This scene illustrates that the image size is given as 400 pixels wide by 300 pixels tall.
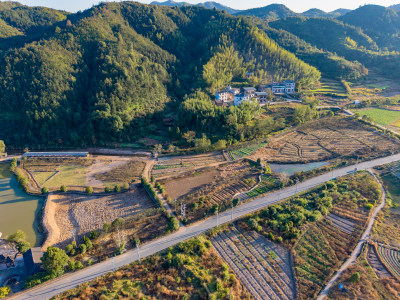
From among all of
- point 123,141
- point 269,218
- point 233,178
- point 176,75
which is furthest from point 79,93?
point 269,218

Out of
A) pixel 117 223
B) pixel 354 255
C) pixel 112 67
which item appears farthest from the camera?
pixel 112 67

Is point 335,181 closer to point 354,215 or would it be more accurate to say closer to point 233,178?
point 354,215

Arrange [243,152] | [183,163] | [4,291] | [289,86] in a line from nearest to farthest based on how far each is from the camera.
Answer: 1. [4,291]
2. [183,163]
3. [243,152]
4. [289,86]

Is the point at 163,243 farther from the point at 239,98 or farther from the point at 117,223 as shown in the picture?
the point at 239,98

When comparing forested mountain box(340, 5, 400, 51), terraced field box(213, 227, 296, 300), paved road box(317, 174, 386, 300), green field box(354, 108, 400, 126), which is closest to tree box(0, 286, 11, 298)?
terraced field box(213, 227, 296, 300)

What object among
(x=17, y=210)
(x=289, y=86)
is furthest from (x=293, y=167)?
(x=289, y=86)

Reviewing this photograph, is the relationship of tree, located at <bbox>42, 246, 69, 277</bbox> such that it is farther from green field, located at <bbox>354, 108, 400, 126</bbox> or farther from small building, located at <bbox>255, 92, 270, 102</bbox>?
green field, located at <bbox>354, 108, 400, 126</bbox>

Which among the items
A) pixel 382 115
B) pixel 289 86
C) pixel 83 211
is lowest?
pixel 83 211
